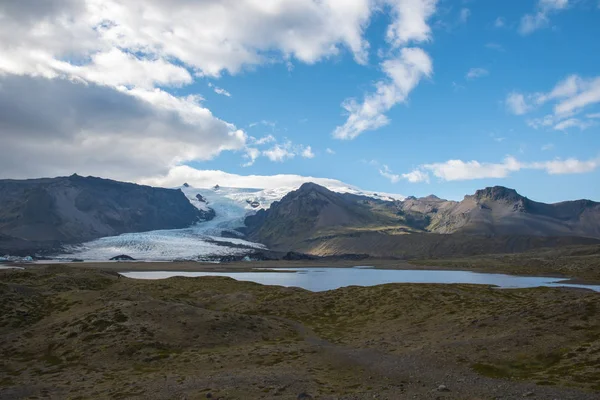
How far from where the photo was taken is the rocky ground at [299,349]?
27.5 metres

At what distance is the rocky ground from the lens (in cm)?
2750

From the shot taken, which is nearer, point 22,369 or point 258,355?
point 22,369

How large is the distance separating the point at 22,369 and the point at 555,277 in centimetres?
16593

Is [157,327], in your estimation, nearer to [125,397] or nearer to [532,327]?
[125,397]

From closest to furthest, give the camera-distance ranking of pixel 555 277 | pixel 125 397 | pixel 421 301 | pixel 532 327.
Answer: pixel 125 397 → pixel 532 327 → pixel 421 301 → pixel 555 277

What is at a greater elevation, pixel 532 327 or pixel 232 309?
pixel 532 327

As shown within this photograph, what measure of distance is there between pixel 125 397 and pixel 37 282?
5527 centimetres

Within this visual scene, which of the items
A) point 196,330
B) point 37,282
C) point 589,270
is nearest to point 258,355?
point 196,330

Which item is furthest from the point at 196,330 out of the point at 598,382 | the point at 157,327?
the point at 598,382

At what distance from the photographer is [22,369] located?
114ft

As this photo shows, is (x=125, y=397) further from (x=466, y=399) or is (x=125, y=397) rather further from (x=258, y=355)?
(x=466, y=399)

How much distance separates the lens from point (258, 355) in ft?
125

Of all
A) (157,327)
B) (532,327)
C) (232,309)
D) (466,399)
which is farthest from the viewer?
(232,309)

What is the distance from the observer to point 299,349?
40.1 meters
